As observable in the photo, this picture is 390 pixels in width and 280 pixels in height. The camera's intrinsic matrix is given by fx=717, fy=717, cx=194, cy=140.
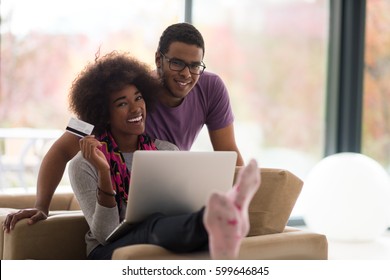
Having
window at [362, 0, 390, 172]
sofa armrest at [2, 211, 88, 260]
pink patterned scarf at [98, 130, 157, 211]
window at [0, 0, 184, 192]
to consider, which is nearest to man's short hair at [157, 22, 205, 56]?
pink patterned scarf at [98, 130, 157, 211]

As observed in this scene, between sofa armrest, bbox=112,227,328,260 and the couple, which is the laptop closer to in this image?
the couple

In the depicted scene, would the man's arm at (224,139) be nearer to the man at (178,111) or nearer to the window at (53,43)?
the man at (178,111)

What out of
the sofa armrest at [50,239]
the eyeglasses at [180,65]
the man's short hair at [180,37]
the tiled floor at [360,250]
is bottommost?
the tiled floor at [360,250]

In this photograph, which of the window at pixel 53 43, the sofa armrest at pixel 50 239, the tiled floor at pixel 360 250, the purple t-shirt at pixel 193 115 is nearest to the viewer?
the sofa armrest at pixel 50 239

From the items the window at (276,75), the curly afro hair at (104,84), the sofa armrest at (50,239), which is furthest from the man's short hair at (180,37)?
the window at (276,75)

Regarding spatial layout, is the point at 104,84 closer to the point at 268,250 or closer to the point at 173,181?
the point at 173,181

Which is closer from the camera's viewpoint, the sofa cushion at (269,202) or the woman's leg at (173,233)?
the woman's leg at (173,233)

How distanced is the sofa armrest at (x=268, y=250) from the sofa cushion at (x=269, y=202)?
0.16 ft

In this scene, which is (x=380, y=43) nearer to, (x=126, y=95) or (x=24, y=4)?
(x=24, y=4)

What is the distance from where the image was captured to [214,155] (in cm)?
237

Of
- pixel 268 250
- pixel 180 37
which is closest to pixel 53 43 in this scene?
pixel 180 37

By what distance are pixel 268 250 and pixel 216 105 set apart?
100 centimetres

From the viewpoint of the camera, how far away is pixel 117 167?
107 inches

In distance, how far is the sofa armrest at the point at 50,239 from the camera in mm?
2650
